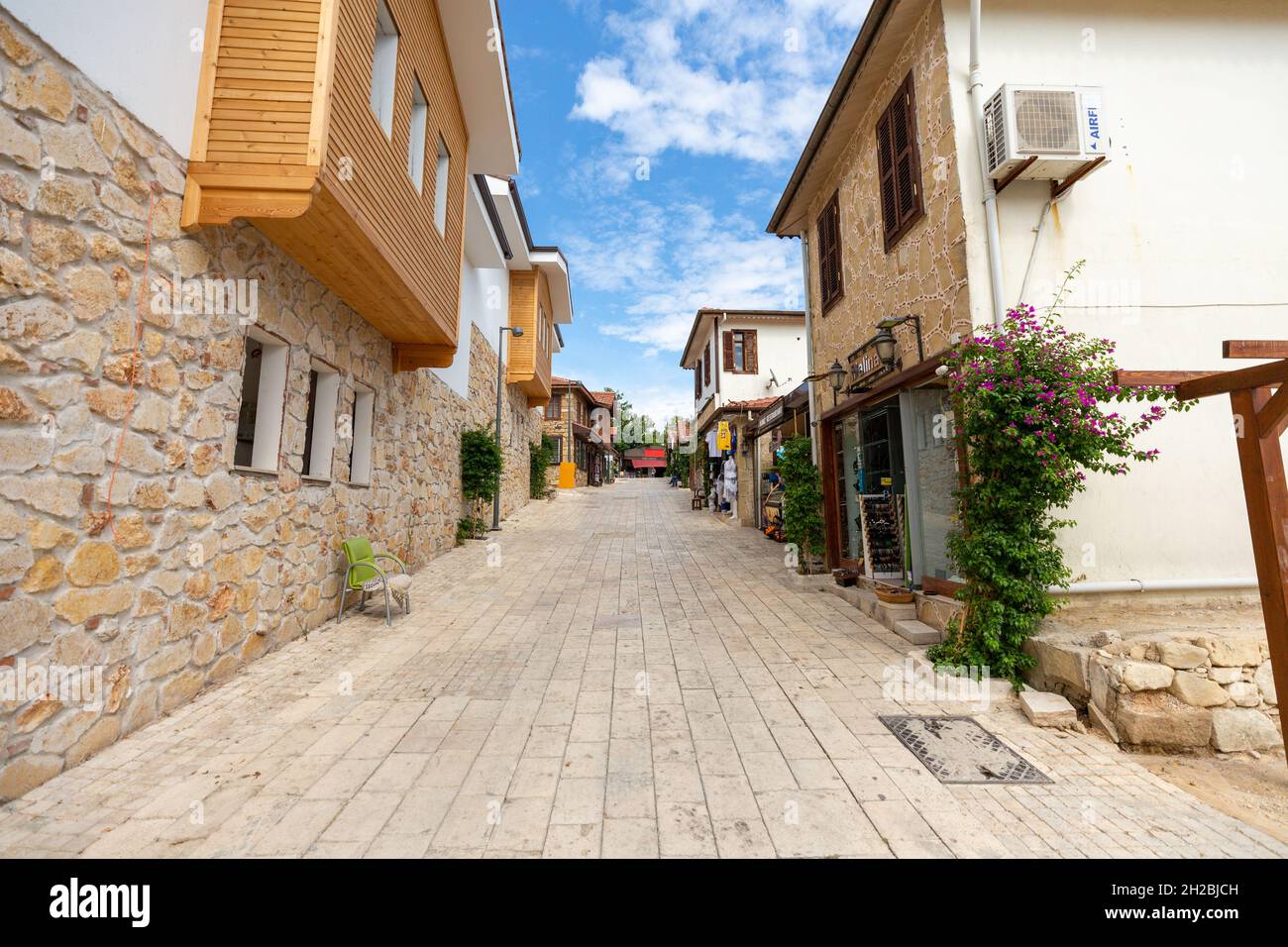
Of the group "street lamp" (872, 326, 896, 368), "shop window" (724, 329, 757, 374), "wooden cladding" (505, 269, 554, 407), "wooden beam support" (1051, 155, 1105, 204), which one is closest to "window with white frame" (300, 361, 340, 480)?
"street lamp" (872, 326, 896, 368)

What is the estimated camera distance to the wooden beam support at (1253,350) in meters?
2.68

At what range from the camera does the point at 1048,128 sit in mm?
4770

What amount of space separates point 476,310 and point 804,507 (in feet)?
30.8

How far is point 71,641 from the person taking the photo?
9.55ft

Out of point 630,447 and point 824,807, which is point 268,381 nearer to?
point 824,807

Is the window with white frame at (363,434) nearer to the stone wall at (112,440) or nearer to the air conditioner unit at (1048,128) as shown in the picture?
the stone wall at (112,440)

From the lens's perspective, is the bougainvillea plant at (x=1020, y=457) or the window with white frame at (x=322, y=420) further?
the window with white frame at (x=322, y=420)

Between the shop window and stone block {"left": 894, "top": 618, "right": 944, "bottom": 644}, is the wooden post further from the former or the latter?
the shop window

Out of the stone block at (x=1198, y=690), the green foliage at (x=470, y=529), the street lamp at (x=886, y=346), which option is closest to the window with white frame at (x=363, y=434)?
the green foliage at (x=470, y=529)

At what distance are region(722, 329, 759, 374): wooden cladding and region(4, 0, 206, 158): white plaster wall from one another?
1563cm

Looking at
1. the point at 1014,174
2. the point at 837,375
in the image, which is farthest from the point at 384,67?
the point at 837,375

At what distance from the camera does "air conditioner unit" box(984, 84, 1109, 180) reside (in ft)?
15.5

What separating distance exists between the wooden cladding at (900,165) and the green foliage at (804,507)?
3.48 meters

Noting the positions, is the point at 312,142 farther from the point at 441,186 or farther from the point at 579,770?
the point at 579,770
